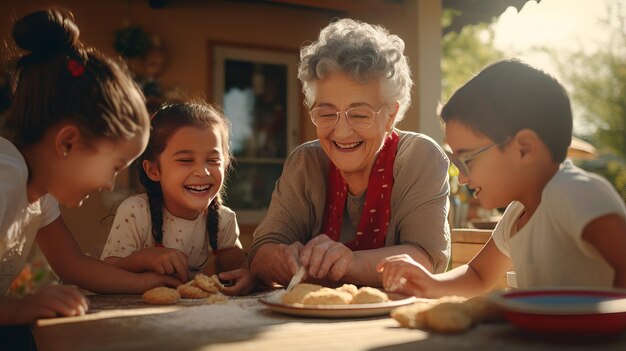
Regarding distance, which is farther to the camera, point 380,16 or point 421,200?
point 380,16

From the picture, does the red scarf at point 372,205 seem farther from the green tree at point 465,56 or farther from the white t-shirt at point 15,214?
the green tree at point 465,56

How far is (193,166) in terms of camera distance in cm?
259

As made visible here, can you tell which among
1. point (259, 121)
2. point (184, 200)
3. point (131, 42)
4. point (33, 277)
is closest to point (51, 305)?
point (184, 200)

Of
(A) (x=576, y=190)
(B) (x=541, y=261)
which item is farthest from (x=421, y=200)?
(A) (x=576, y=190)

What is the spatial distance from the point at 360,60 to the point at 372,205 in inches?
22.3

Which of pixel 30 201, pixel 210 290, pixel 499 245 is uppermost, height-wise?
pixel 30 201

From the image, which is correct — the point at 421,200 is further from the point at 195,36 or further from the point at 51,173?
the point at 195,36

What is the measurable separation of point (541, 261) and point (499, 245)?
1.09ft

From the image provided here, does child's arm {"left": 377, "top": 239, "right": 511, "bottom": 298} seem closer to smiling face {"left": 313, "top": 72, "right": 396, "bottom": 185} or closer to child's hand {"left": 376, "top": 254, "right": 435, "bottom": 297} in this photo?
child's hand {"left": 376, "top": 254, "right": 435, "bottom": 297}

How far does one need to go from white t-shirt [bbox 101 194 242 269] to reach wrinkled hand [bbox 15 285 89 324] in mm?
934

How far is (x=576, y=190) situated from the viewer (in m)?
1.45

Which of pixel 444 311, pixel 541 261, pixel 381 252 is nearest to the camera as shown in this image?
pixel 444 311

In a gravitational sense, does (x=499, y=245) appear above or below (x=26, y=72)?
below

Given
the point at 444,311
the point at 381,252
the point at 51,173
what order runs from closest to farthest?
the point at 444,311
the point at 51,173
the point at 381,252
